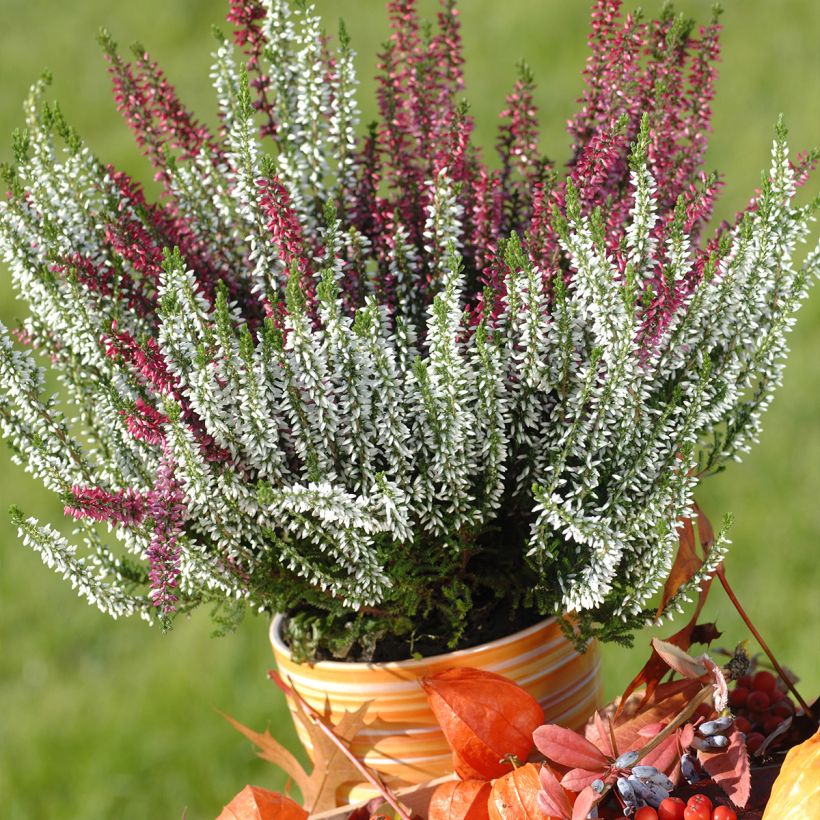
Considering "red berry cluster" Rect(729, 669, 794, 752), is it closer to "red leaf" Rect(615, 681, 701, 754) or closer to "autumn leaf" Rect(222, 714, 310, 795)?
"red leaf" Rect(615, 681, 701, 754)

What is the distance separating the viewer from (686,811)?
748 millimetres

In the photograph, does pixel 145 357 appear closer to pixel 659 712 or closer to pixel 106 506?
pixel 106 506

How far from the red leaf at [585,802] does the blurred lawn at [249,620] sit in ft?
2.43

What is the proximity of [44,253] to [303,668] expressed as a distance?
1.41ft

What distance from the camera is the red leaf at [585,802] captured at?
2.50 feet

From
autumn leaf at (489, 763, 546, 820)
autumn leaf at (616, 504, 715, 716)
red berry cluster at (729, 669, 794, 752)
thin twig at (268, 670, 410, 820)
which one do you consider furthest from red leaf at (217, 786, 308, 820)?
red berry cluster at (729, 669, 794, 752)

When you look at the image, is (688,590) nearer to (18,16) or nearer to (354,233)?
(354,233)

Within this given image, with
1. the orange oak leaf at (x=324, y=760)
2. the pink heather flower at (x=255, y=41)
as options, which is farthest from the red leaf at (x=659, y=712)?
the pink heather flower at (x=255, y=41)

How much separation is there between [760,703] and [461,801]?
1.01 ft

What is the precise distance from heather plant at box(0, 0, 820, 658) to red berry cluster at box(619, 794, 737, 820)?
17 cm

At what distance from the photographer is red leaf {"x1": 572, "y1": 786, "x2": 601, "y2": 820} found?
30.0 inches

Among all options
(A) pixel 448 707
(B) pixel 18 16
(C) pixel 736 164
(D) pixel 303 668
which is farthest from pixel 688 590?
(B) pixel 18 16

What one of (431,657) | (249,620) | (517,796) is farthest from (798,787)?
(249,620)

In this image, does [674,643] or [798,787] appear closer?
[798,787]
